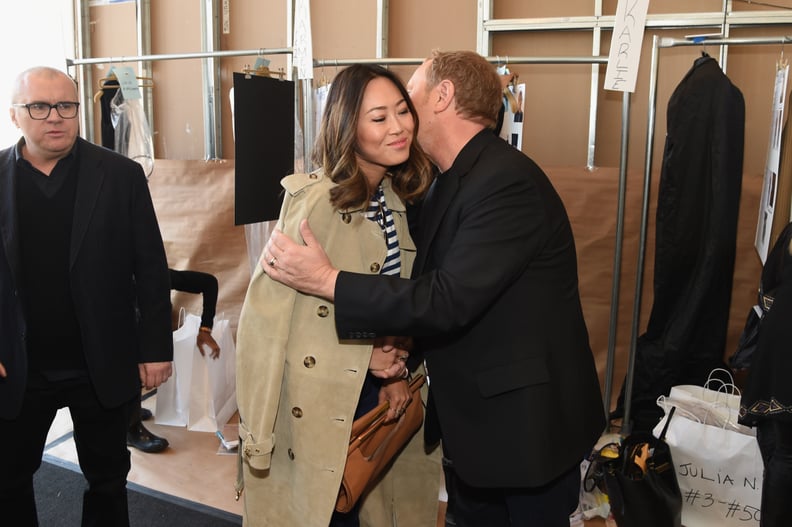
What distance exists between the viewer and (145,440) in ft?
10.4

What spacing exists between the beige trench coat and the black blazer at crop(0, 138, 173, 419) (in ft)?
1.80

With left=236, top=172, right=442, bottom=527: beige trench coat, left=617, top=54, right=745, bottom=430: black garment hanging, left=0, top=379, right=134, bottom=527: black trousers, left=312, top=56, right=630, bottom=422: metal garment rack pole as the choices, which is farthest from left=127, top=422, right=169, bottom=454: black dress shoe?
left=617, top=54, right=745, bottom=430: black garment hanging

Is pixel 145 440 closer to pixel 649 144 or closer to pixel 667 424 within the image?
pixel 667 424

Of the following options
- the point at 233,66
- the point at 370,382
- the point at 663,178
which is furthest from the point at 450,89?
the point at 233,66

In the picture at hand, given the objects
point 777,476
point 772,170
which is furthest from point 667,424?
point 772,170

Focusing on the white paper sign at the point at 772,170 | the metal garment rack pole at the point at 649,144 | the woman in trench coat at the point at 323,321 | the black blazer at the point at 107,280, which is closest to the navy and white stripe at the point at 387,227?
the woman in trench coat at the point at 323,321

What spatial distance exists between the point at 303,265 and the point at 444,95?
0.52 m

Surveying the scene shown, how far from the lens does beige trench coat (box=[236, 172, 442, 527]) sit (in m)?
1.55

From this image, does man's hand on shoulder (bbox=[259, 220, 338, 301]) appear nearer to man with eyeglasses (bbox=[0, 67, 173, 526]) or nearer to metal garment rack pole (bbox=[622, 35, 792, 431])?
man with eyeglasses (bbox=[0, 67, 173, 526])

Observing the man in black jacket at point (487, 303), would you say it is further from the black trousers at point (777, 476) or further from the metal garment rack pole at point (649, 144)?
the metal garment rack pole at point (649, 144)

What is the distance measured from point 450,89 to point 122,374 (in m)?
1.25

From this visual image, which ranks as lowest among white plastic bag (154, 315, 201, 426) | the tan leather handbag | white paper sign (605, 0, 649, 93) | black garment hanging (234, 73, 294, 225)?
white plastic bag (154, 315, 201, 426)

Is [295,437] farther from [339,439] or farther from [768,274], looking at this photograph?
[768,274]

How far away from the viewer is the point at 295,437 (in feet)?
5.29
